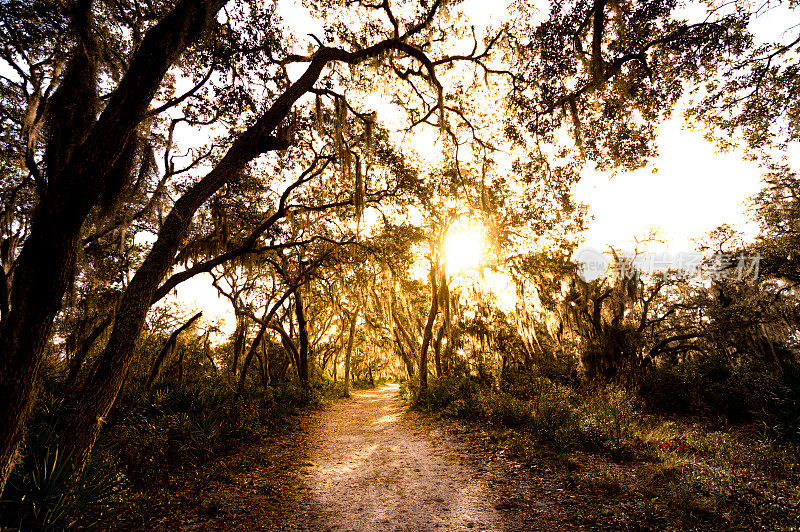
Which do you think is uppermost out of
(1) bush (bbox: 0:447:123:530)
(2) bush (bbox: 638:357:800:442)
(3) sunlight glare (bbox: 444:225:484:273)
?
(3) sunlight glare (bbox: 444:225:484:273)

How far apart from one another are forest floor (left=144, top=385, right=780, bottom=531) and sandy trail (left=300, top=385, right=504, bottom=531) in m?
0.02

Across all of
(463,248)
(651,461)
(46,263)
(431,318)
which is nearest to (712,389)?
(651,461)

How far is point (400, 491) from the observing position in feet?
17.8

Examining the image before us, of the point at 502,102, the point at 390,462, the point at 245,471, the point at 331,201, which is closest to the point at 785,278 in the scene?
the point at 502,102

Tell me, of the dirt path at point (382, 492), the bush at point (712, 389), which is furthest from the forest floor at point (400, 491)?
the bush at point (712, 389)

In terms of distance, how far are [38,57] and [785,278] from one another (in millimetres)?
21786

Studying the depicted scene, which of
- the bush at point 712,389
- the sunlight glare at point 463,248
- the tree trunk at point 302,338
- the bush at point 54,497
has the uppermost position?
the sunlight glare at point 463,248

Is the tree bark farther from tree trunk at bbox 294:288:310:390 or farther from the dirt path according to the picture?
the dirt path

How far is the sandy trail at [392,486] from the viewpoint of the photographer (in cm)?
442

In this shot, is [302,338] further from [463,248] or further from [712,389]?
[712,389]

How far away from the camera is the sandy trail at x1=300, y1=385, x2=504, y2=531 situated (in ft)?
14.5

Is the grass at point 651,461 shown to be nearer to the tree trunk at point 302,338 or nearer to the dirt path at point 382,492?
the dirt path at point 382,492

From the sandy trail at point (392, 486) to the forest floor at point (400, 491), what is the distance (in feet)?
0.06

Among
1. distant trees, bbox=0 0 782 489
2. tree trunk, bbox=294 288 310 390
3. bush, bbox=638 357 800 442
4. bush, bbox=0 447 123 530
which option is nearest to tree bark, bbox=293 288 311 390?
tree trunk, bbox=294 288 310 390
